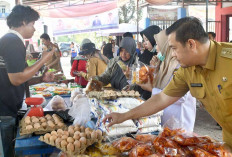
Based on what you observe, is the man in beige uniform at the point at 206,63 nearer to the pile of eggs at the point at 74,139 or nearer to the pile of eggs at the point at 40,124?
the pile of eggs at the point at 74,139

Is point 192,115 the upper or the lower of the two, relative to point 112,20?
lower

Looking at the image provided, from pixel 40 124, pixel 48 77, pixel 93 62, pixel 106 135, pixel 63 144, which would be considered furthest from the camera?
pixel 93 62

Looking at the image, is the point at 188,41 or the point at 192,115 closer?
the point at 188,41

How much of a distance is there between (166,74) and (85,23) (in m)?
5.55

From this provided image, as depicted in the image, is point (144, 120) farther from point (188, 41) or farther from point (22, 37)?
point (22, 37)

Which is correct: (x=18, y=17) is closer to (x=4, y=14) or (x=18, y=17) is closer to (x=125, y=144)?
(x=4, y=14)

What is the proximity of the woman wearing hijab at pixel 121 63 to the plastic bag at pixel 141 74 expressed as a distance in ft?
2.35

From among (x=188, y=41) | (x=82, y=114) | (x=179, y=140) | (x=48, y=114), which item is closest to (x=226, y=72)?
(x=188, y=41)

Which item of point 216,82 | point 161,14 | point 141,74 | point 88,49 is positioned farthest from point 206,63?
point 161,14

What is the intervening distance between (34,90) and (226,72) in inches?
143

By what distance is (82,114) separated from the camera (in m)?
2.39

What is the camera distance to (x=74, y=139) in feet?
6.16

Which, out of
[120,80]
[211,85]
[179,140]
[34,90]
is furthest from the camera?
[34,90]

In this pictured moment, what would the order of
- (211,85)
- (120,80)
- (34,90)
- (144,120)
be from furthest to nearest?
(34,90), (120,80), (144,120), (211,85)
